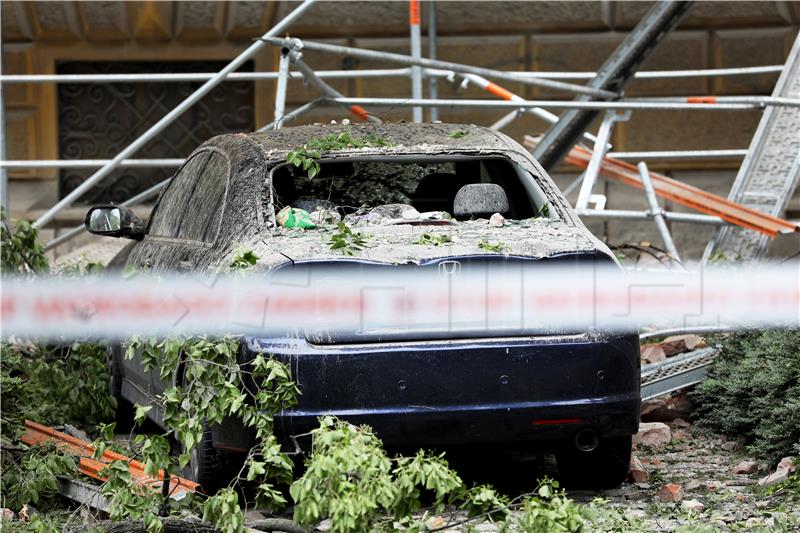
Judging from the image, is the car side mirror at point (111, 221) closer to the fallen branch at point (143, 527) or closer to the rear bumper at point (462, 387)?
the rear bumper at point (462, 387)

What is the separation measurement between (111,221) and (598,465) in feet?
8.80

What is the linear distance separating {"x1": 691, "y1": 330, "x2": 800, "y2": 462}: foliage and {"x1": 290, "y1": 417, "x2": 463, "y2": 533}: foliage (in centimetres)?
210

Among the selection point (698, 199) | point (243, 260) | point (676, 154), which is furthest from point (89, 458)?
point (676, 154)

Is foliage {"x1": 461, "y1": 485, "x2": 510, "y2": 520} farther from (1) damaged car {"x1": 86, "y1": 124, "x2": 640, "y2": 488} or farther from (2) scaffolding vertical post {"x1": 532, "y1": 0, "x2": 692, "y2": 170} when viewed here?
(2) scaffolding vertical post {"x1": 532, "y1": 0, "x2": 692, "y2": 170}

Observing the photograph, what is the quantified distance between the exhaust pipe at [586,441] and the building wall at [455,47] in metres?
6.87

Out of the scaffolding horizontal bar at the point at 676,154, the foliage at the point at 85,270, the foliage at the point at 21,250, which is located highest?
the scaffolding horizontal bar at the point at 676,154

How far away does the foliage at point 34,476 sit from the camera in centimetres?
587

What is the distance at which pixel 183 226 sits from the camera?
22.3ft

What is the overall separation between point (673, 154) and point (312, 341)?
22.4 feet

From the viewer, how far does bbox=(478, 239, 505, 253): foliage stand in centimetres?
560

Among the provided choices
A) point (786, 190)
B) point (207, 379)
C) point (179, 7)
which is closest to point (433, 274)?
point (207, 379)

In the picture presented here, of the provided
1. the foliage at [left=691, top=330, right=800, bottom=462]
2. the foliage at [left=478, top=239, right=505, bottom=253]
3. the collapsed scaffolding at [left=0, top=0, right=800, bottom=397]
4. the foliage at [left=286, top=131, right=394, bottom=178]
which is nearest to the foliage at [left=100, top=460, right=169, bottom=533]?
the foliage at [left=478, top=239, right=505, bottom=253]

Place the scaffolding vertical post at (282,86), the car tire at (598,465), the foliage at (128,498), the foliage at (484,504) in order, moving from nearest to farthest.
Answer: the foliage at (484,504) < the foliage at (128,498) < the car tire at (598,465) < the scaffolding vertical post at (282,86)

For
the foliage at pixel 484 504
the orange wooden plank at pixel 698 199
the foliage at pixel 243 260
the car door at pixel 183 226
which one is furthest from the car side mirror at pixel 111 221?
the orange wooden plank at pixel 698 199
